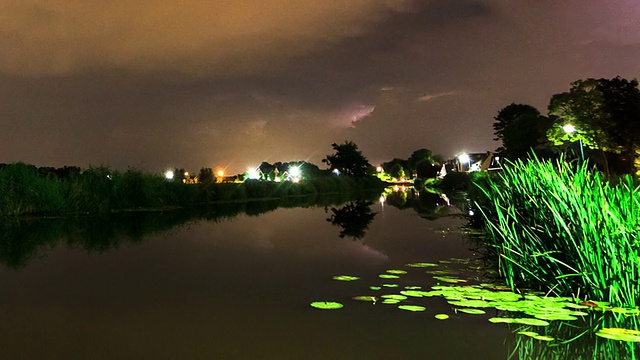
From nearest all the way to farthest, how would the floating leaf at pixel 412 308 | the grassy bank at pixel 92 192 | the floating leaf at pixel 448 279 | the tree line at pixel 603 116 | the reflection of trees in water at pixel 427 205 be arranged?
the floating leaf at pixel 412 308
the floating leaf at pixel 448 279
the grassy bank at pixel 92 192
the reflection of trees in water at pixel 427 205
the tree line at pixel 603 116

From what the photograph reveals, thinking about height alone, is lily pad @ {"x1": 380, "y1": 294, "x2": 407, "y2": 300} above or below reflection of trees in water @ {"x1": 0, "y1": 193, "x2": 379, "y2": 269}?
below

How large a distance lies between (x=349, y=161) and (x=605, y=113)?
3917 cm

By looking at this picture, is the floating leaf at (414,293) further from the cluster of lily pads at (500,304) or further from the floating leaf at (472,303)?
the floating leaf at (472,303)

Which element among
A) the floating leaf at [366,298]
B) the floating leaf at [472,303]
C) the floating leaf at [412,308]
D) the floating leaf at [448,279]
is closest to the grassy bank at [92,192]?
the floating leaf at [366,298]

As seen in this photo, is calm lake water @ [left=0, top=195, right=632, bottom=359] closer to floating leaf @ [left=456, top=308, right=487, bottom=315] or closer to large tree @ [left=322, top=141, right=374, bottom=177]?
floating leaf @ [left=456, top=308, right=487, bottom=315]

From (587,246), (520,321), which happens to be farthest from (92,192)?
(587,246)

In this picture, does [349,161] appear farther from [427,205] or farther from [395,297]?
[395,297]

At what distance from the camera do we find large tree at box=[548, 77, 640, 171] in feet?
98.0

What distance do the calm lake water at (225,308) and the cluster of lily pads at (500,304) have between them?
0.19 meters

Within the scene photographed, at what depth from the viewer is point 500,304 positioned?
6062 mm

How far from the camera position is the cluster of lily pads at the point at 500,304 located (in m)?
5.29

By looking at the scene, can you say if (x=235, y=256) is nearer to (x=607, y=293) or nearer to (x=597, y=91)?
(x=607, y=293)

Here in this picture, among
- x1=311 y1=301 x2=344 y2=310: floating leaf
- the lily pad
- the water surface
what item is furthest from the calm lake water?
the lily pad

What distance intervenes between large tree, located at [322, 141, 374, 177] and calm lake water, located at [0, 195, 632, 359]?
180 feet
